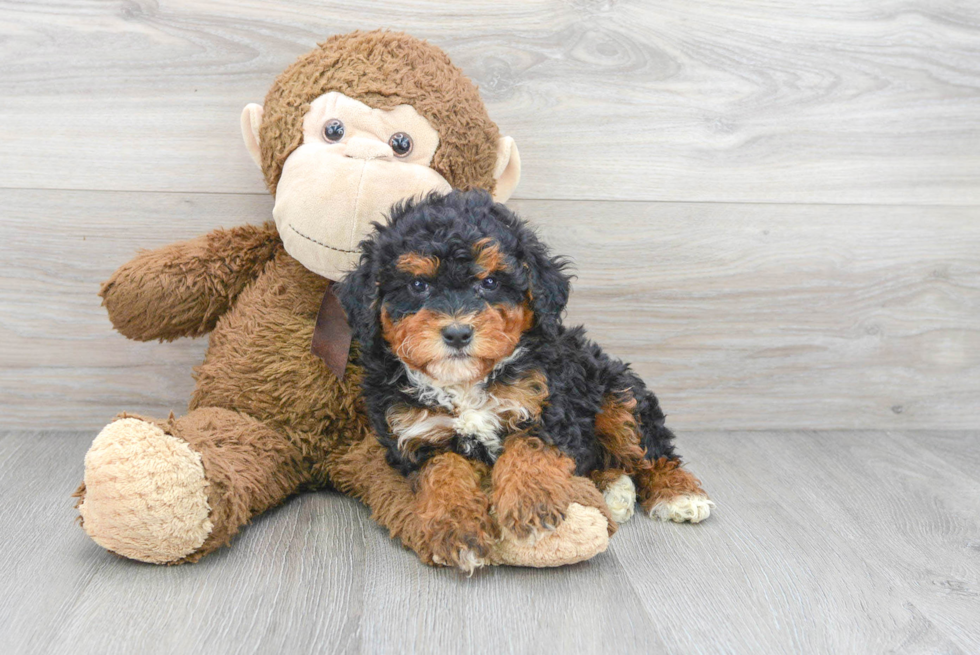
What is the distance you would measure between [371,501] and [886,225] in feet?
6.14

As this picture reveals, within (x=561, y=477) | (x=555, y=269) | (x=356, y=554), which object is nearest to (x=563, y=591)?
(x=561, y=477)

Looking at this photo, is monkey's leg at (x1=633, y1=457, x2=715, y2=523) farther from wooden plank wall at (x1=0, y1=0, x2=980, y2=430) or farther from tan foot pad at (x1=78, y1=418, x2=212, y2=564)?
tan foot pad at (x1=78, y1=418, x2=212, y2=564)

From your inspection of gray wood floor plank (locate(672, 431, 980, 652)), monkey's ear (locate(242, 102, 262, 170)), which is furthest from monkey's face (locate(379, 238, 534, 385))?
gray wood floor plank (locate(672, 431, 980, 652))

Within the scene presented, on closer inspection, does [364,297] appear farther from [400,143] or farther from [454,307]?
[400,143]

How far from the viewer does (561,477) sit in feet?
5.36

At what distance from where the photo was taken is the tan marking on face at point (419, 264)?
157 cm

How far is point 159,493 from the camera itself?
157 centimetres

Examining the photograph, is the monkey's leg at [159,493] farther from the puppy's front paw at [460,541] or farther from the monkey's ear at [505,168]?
the monkey's ear at [505,168]

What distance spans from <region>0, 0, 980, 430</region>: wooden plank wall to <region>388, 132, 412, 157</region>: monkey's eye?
0.57 meters

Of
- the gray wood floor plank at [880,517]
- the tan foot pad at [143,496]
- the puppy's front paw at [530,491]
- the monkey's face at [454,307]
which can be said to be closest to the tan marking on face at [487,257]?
the monkey's face at [454,307]

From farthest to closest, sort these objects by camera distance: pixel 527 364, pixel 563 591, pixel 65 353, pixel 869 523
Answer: pixel 65 353 → pixel 869 523 → pixel 527 364 → pixel 563 591

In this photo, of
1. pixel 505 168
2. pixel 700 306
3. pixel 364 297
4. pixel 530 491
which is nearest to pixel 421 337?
pixel 364 297

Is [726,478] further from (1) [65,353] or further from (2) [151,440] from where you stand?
(1) [65,353]

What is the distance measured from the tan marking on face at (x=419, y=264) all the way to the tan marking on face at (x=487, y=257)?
0.08 metres
